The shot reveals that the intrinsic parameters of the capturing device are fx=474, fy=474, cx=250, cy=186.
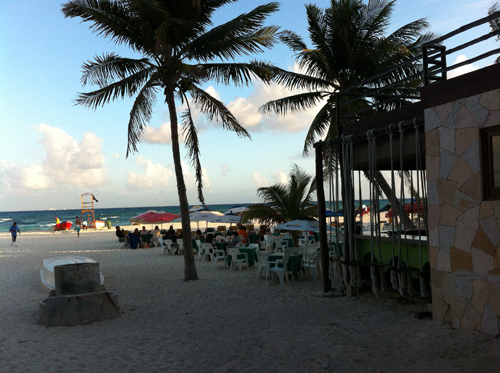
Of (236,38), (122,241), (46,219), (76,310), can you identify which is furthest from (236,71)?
(46,219)

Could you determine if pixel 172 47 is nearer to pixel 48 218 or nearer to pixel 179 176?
pixel 179 176

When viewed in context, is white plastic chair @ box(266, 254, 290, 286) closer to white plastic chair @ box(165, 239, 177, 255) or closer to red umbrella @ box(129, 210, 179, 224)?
white plastic chair @ box(165, 239, 177, 255)

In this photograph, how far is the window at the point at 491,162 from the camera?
5176 mm

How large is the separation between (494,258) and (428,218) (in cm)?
112

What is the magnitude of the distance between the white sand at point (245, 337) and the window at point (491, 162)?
1.60m

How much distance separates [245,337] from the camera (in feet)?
20.0

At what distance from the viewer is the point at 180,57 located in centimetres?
1151

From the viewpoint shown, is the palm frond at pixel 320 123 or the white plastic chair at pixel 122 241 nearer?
the palm frond at pixel 320 123

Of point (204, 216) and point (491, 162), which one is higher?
point (491, 162)

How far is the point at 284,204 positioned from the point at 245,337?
1014 cm

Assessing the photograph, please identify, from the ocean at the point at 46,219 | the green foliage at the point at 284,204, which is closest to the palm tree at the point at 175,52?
the green foliage at the point at 284,204

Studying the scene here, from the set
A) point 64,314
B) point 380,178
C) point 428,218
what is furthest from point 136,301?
point 380,178

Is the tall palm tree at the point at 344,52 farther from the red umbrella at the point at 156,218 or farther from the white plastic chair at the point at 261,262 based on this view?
the red umbrella at the point at 156,218

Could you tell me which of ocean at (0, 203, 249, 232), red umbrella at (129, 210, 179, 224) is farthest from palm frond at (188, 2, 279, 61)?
ocean at (0, 203, 249, 232)
